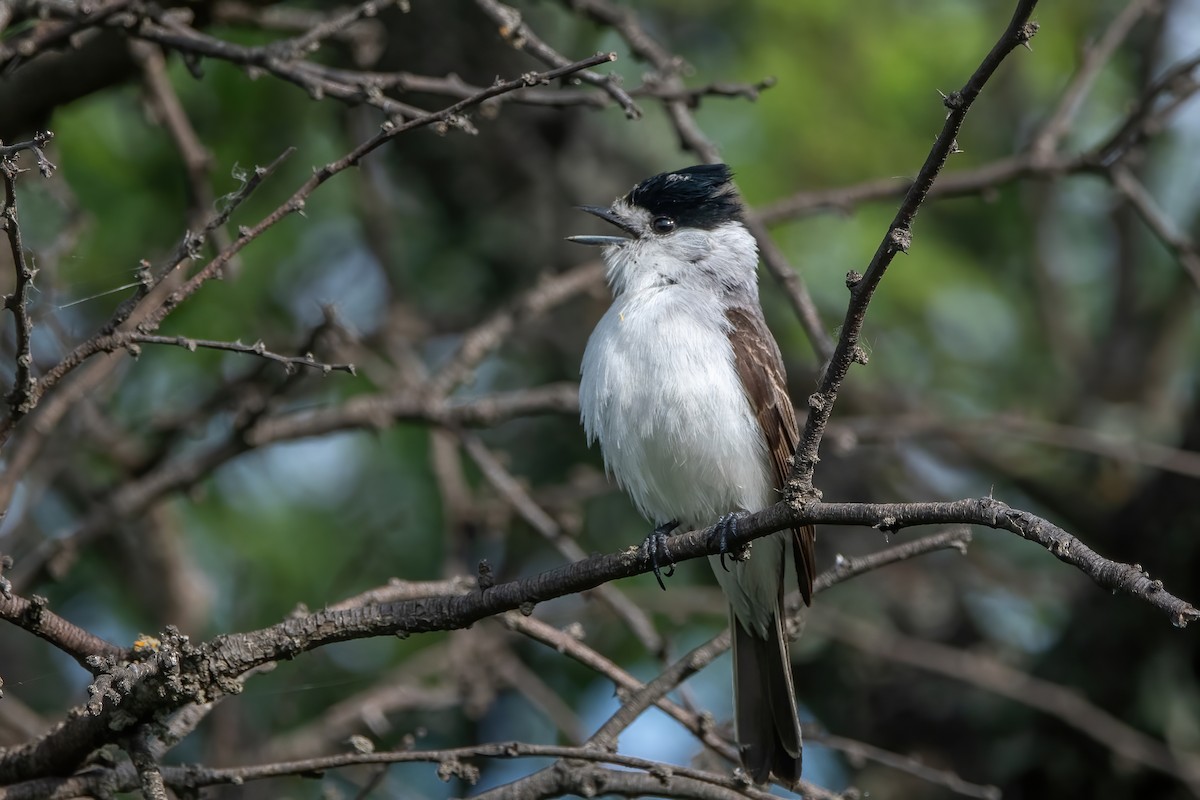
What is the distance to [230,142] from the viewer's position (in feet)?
19.7

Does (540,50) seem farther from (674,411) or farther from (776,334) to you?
(776,334)

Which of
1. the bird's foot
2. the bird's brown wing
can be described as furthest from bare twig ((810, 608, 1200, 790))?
the bird's foot

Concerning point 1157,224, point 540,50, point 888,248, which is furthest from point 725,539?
point 1157,224

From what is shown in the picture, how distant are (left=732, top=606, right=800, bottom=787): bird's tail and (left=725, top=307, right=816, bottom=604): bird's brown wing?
38cm

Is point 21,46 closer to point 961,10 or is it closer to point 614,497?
point 614,497

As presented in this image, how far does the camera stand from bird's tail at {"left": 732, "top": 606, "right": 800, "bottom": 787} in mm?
3955

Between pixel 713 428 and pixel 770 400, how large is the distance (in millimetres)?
252

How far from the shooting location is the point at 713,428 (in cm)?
389

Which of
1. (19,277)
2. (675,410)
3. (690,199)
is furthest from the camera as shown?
(690,199)

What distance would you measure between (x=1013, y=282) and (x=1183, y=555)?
7.93ft

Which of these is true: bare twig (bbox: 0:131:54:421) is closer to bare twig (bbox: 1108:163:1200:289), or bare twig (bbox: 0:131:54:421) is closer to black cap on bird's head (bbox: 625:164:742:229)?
black cap on bird's head (bbox: 625:164:742:229)

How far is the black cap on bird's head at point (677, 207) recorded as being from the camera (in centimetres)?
466

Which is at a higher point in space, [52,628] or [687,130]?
[687,130]

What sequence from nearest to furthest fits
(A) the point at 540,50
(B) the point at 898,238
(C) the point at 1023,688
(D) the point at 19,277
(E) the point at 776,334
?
(B) the point at 898,238
(D) the point at 19,277
(A) the point at 540,50
(C) the point at 1023,688
(E) the point at 776,334
